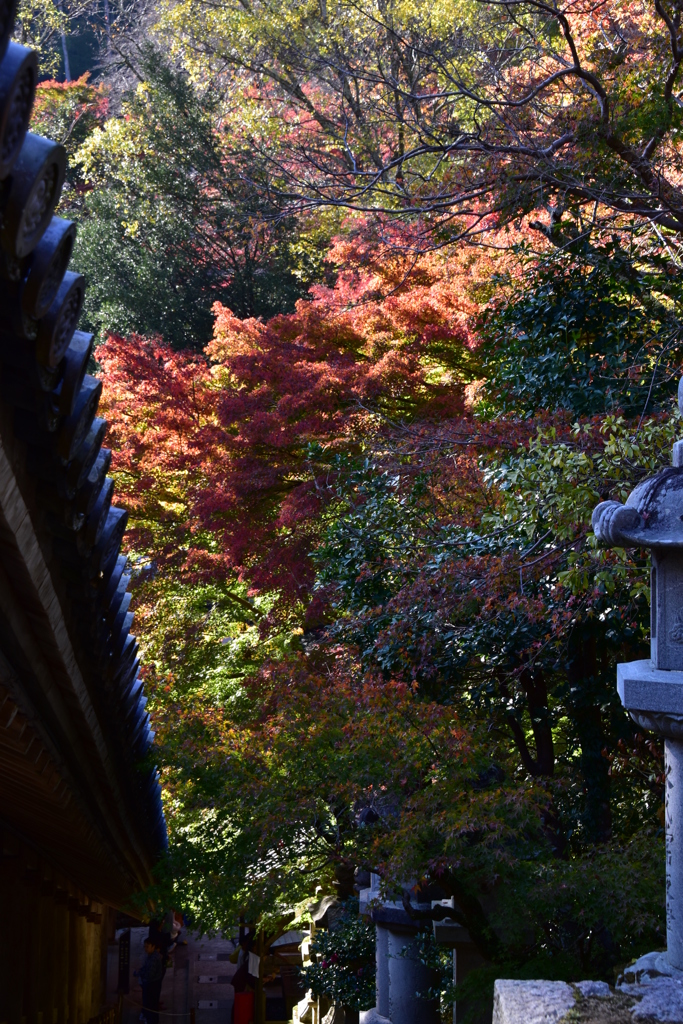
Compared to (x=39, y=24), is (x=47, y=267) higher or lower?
lower

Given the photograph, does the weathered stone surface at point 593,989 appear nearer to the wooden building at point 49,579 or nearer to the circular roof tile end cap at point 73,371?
the wooden building at point 49,579

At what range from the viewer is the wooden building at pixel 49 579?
1415mm

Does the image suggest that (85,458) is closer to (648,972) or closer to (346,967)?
(648,972)

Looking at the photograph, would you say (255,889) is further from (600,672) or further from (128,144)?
(128,144)

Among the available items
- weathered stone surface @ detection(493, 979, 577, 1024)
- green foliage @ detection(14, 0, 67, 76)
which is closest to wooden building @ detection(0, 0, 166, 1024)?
weathered stone surface @ detection(493, 979, 577, 1024)

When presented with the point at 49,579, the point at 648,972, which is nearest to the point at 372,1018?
the point at 648,972

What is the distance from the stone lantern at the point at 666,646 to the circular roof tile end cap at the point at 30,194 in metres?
2.23

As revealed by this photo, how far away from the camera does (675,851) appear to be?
3.11m

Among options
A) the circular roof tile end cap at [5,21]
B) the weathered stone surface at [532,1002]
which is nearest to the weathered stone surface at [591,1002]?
the weathered stone surface at [532,1002]

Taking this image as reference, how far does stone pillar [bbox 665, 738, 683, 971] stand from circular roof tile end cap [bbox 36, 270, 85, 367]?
2405mm

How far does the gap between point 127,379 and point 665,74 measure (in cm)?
694

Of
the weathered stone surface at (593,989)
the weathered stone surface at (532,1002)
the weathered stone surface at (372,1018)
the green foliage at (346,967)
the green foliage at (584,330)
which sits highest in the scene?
the green foliage at (584,330)

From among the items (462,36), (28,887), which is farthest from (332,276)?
(28,887)

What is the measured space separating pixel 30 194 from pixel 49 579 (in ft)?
4.23
